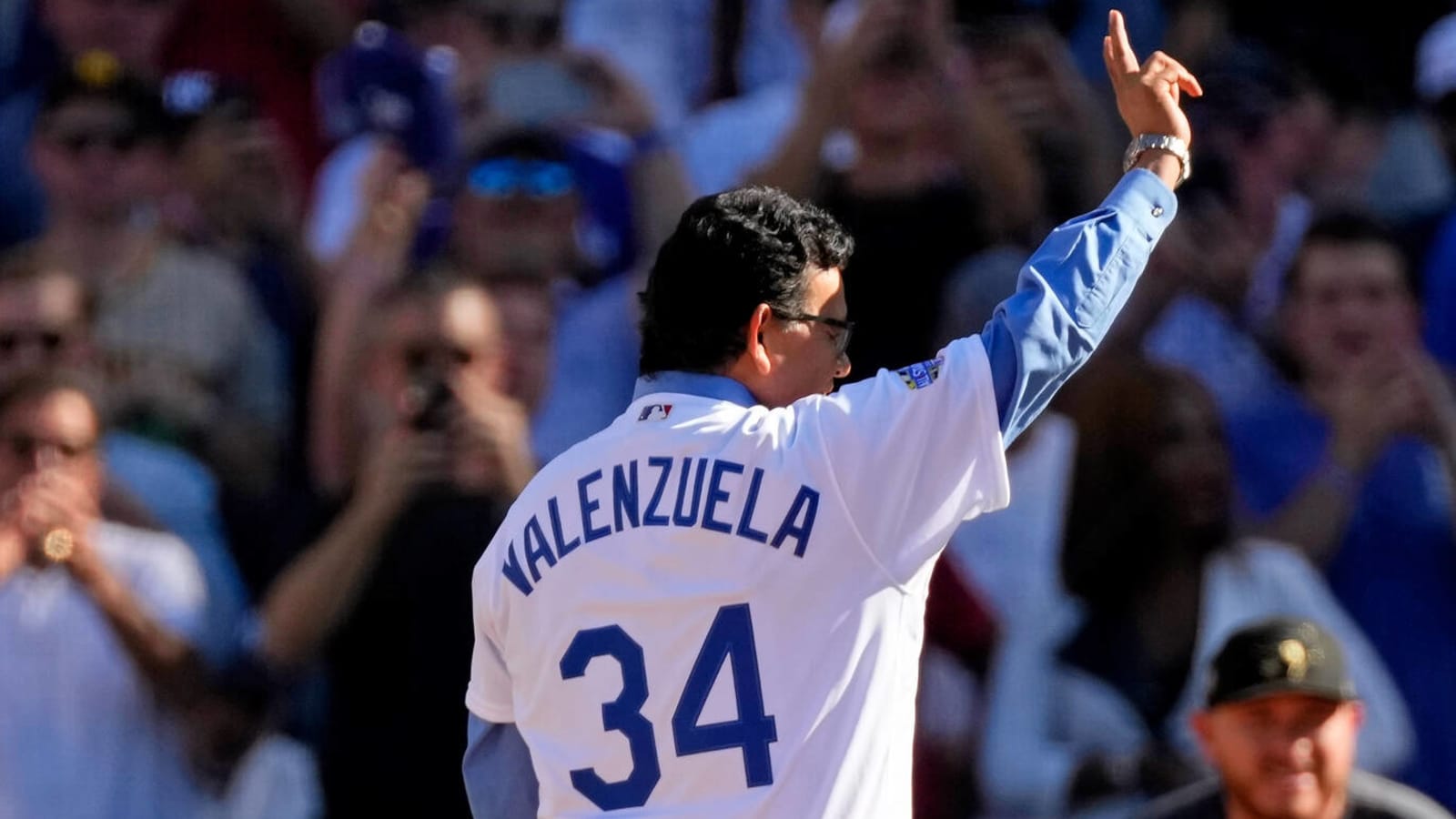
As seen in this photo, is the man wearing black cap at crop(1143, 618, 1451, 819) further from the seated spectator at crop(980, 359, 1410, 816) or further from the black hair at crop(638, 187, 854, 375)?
the black hair at crop(638, 187, 854, 375)

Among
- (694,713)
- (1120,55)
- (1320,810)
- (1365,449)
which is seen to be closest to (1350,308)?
(1365,449)

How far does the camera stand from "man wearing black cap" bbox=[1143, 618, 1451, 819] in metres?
3.63

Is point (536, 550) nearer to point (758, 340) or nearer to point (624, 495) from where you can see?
point (624, 495)

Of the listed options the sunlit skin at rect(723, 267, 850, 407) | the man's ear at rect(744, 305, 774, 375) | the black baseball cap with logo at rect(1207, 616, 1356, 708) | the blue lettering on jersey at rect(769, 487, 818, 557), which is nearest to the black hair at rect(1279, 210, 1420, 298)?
the black baseball cap with logo at rect(1207, 616, 1356, 708)

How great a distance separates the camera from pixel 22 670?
469cm

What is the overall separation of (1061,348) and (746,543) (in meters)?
0.40

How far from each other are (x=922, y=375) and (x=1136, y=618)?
301 centimetres

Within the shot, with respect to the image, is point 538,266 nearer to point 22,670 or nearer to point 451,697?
point 451,697

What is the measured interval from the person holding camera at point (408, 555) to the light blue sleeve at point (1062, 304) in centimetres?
264

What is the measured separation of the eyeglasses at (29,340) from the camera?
496 centimetres

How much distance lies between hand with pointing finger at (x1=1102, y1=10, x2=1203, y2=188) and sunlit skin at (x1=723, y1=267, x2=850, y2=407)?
40 centimetres

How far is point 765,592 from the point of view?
87.2 inches

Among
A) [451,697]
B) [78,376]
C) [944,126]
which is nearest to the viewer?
[451,697]

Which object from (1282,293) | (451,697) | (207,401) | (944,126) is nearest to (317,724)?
(451,697)
